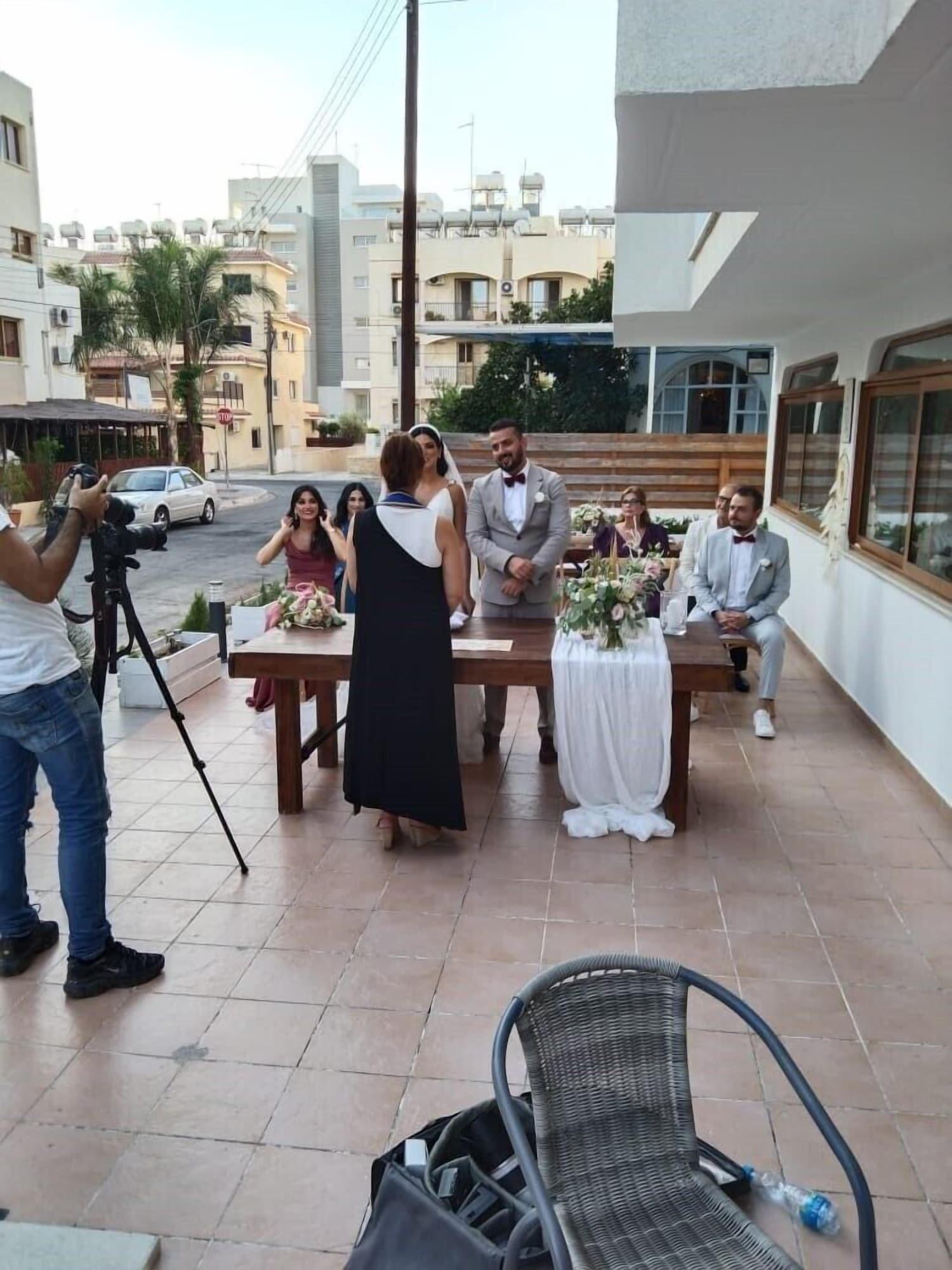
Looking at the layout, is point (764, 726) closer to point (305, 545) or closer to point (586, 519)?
point (305, 545)

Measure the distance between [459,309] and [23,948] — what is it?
3136cm

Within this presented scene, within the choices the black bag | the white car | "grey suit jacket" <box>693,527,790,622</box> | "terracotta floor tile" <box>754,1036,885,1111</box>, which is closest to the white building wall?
"grey suit jacket" <box>693,527,790,622</box>

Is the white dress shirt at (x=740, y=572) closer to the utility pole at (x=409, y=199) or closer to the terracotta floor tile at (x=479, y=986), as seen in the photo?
the terracotta floor tile at (x=479, y=986)

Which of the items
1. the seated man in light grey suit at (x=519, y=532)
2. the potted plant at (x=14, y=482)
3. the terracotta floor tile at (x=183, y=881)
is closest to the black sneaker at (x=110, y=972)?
the terracotta floor tile at (x=183, y=881)

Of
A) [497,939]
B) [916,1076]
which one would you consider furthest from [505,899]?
[916,1076]

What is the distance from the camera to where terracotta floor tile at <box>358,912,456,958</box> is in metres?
3.31

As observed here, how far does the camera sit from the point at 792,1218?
218cm

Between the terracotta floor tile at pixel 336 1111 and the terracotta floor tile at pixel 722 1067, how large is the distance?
2.62ft

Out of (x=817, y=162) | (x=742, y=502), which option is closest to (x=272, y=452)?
(x=742, y=502)

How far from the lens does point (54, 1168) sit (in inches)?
92.0

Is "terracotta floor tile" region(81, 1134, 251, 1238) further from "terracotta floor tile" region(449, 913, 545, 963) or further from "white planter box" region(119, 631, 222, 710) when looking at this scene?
"white planter box" region(119, 631, 222, 710)

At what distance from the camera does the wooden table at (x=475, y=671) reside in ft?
13.8

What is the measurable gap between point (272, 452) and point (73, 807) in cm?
3879

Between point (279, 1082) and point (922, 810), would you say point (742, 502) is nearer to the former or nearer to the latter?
point (922, 810)
